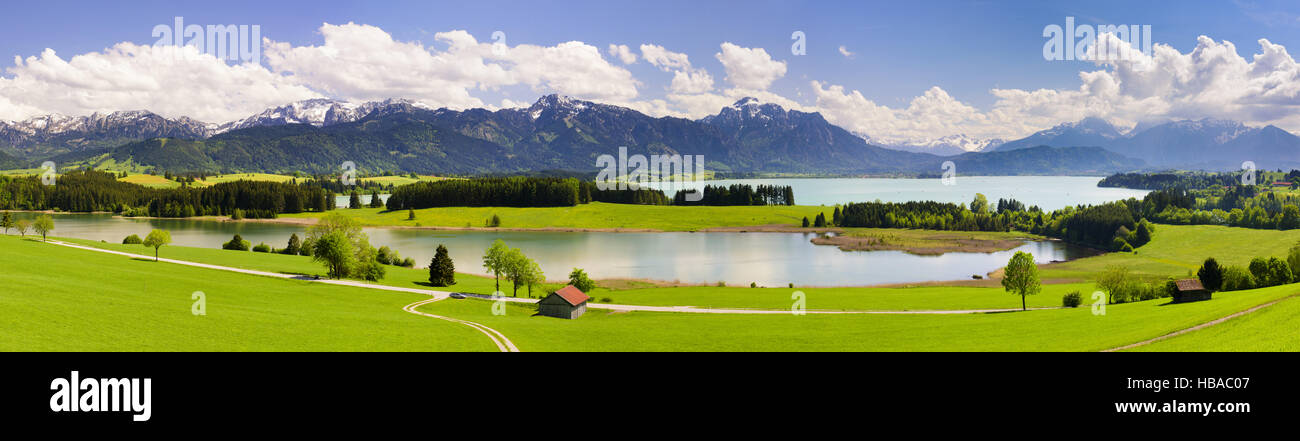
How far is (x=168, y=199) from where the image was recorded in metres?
173

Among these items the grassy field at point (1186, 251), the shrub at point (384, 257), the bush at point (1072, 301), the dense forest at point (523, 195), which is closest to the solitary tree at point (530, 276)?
the shrub at point (384, 257)

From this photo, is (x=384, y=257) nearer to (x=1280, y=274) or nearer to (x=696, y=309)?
(x=696, y=309)

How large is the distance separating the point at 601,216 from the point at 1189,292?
12657cm

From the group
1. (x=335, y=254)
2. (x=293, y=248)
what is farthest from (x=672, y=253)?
(x=335, y=254)

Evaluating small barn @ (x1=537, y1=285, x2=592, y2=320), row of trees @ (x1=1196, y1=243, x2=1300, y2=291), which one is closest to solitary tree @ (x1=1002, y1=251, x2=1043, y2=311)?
row of trees @ (x1=1196, y1=243, x2=1300, y2=291)

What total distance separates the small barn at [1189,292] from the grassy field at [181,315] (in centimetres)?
4993

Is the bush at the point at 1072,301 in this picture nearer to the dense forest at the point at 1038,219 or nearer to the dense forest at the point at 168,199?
the dense forest at the point at 1038,219

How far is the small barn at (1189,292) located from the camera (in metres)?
44.6

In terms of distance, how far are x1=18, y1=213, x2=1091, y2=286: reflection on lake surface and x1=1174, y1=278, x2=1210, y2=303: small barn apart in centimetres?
3133
